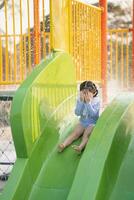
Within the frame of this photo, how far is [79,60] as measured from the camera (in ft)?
25.1

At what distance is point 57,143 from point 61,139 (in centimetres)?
10

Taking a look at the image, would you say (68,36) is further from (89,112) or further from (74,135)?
(74,135)

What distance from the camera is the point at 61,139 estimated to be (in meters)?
5.73

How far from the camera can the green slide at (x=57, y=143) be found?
15.1 ft

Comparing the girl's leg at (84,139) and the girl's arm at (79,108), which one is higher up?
the girl's arm at (79,108)

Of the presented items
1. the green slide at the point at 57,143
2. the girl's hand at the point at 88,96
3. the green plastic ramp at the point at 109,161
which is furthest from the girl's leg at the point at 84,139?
the green plastic ramp at the point at 109,161

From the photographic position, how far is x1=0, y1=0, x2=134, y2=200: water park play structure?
182 inches

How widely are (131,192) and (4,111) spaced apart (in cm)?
411

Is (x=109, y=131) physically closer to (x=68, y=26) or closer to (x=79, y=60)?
(x=68, y=26)

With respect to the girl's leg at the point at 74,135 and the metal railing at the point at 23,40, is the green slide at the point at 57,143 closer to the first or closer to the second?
the girl's leg at the point at 74,135

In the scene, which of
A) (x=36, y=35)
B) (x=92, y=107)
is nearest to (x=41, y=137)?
(x=92, y=107)

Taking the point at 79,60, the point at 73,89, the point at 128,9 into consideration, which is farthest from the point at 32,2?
the point at 128,9

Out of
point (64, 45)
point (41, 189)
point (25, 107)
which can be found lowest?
point (41, 189)

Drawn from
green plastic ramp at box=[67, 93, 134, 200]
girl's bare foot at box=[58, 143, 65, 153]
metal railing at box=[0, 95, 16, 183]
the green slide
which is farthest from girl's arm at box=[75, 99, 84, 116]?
metal railing at box=[0, 95, 16, 183]
